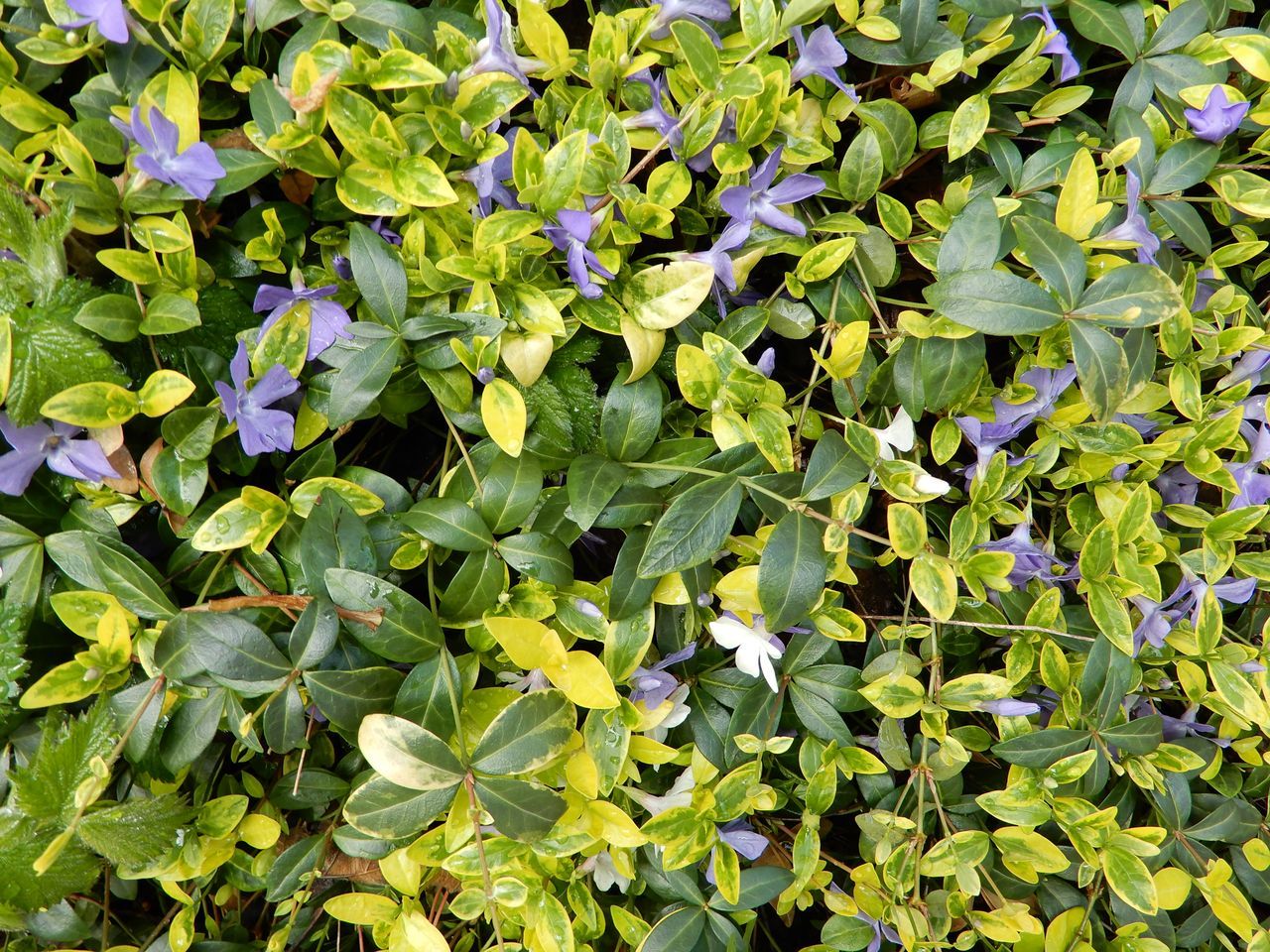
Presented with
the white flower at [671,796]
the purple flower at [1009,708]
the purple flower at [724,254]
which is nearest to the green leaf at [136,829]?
the white flower at [671,796]

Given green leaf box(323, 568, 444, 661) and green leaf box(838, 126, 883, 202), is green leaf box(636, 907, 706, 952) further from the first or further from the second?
green leaf box(838, 126, 883, 202)

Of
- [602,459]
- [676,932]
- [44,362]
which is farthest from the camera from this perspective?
[676,932]

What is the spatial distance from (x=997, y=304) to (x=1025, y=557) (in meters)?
0.36

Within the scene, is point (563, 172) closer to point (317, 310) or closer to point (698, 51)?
point (698, 51)

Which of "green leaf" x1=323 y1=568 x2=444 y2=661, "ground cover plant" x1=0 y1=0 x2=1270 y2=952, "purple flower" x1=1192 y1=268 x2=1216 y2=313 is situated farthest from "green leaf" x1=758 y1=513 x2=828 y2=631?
"purple flower" x1=1192 y1=268 x2=1216 y2=313

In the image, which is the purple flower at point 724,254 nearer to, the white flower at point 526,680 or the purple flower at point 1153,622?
the white flower at point 526,680

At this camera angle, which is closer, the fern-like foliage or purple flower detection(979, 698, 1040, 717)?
the fern-like foliage

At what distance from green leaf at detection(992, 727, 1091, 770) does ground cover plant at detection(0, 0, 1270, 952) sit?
13mm

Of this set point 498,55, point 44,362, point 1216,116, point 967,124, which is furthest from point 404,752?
point 1216,116

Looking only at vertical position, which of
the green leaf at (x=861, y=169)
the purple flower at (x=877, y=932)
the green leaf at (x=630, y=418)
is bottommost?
the purple flower at (x=877, y=932)

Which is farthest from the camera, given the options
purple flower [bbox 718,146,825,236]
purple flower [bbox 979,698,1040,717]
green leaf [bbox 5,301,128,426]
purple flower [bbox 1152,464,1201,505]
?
purple flower [bbox 1152,464,1201,505]

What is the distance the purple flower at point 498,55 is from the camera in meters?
0.86

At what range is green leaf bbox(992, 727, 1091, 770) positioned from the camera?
1003mm

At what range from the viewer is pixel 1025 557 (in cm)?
104
